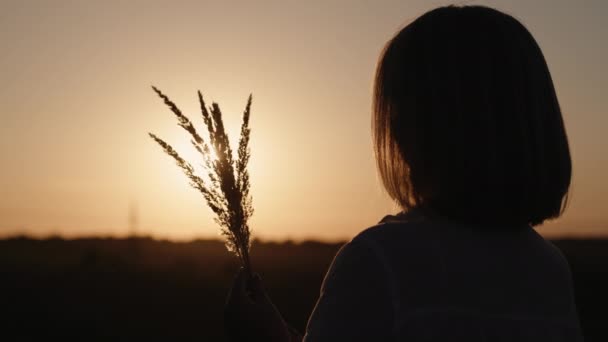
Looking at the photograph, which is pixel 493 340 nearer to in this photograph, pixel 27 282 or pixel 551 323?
pixel 551 323

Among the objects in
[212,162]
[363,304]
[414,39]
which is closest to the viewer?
[363,304]

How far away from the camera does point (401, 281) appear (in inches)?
75.3

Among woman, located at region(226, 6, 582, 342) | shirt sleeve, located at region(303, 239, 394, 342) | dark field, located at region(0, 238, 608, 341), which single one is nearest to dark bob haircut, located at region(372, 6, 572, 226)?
woman, located at region(226, 6, 582, 342)

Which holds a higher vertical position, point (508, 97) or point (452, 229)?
point (508, 97)

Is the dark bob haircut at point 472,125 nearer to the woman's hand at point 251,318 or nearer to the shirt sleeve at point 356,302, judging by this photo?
the shirt sleeve at point 356,302

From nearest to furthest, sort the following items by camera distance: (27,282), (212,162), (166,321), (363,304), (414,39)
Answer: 1. (363,304)
2. (414,39)
3. (212,162)
4. (166,321)
5. (27,282)

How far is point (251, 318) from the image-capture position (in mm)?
2449

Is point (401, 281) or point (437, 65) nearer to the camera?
point (401, 281)

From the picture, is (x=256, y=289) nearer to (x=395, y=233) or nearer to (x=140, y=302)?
(x=395, y=233)

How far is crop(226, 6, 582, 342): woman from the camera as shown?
1.92 meters

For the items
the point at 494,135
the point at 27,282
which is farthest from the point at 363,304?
the point at 27,282

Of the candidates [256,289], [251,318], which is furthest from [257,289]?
[251,318]

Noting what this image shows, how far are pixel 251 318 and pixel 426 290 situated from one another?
0.71 metres

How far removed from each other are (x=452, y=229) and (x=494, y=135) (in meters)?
0.26
